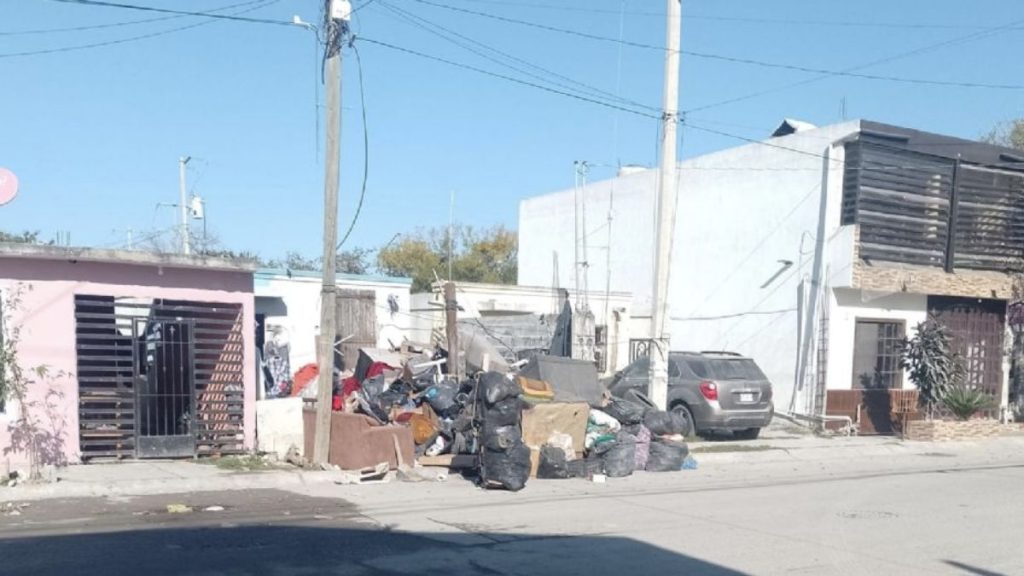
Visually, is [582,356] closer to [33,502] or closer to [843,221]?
[843,221]

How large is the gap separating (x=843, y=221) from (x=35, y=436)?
55.8 ft

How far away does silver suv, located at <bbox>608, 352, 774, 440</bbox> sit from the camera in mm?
18547

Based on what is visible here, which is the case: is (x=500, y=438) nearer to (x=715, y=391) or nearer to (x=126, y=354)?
(x=126, y=354)

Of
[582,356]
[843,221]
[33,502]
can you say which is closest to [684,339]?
[582,356]

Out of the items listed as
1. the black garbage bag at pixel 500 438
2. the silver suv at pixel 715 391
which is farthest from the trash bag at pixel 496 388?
the silver suv at pixel 715 391

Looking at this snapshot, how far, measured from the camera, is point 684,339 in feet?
86.8

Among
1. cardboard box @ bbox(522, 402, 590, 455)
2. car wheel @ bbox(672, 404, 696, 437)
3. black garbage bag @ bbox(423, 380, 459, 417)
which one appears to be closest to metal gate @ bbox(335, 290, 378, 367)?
black garbage bag @ bbox(423, 380, 459, 417)

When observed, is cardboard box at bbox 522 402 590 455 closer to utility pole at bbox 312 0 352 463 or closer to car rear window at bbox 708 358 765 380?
utility pole at bbox 312 0 352 463

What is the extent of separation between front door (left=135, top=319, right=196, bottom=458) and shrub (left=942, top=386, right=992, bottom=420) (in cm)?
1621

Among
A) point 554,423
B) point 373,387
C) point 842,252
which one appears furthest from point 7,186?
point 842,252

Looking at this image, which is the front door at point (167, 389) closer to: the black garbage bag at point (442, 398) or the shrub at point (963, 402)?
the black garbage bag at point (442, 398)

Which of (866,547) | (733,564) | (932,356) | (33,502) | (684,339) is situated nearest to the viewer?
(733,564)

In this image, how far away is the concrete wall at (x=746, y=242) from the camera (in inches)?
893

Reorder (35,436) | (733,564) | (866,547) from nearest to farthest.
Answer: (733,564) < (866,547) < (35,436)
